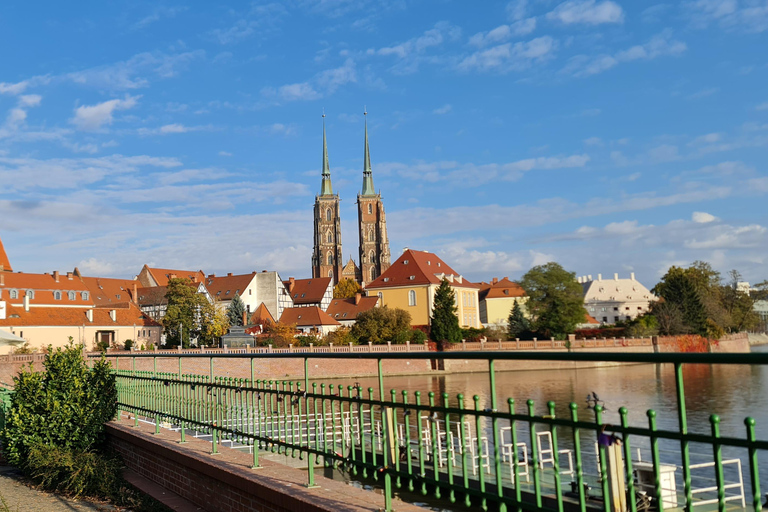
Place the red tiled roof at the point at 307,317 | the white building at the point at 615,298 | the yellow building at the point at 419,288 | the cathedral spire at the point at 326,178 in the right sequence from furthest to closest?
the cathedral spire at the point at 326,178
the white building at the point at 615,298
the yellow building at the point at 419,288
the red tiled roof at the point at 307,317

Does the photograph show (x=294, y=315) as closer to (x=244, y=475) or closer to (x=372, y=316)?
(x=372, y=316)

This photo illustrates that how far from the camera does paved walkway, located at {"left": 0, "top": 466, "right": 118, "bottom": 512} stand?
8141mm

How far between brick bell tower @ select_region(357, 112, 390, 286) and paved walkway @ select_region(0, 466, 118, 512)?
132 meters

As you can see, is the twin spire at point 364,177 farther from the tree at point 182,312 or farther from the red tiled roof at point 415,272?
the tree at point 182,312

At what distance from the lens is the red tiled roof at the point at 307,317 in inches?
3177

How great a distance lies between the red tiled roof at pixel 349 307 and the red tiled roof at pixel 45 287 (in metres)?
29.8

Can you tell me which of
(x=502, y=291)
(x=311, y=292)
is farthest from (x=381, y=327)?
(x=502, y=291)

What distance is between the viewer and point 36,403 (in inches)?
389

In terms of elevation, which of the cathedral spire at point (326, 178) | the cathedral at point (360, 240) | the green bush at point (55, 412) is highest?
the cathedral spire at point (326, 178)

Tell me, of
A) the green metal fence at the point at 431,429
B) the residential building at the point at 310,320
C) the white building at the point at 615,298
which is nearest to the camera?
the green metal fence at the point at 431,429

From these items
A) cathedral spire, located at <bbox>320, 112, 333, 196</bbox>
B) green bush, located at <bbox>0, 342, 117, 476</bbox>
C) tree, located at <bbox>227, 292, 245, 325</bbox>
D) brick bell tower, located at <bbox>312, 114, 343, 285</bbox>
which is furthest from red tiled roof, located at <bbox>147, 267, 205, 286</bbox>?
green bush, located at <bbox>0, 342, 117, 476</bbox>

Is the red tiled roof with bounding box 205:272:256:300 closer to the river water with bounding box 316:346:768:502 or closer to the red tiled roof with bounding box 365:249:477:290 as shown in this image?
the red tiled roof with bounding box 365:249:477:290

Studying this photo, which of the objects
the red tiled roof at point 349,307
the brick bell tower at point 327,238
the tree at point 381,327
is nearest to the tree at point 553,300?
the tree at point 381,327

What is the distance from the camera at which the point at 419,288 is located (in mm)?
83812
